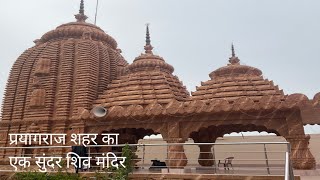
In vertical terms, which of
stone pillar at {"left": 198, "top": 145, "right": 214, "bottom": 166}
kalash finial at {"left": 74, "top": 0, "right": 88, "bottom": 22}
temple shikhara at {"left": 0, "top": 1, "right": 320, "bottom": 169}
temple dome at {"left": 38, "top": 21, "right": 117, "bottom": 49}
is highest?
kalash finial at {"left": 74, "top": 0, "right": 88, "bottom": 22}

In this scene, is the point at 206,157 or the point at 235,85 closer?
the point at 235,85

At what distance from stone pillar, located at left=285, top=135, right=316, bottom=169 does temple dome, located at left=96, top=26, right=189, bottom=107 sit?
6409mm

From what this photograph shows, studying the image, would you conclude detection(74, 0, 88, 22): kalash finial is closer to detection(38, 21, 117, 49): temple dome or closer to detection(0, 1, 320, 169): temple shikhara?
detection(38, 21, 117, 49): temple dome

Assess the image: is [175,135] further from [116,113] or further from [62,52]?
[62,52]

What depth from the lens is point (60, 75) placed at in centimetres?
1766

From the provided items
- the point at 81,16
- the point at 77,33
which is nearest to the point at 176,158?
the point at 77,33

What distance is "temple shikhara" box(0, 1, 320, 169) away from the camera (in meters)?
12.6

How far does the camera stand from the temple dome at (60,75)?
660 inches

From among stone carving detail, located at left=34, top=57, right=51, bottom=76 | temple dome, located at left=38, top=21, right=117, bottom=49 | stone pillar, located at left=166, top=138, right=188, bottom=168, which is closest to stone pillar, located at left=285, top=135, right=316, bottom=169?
stone pillar, located at left=166, top=138, right=188, bottom=168

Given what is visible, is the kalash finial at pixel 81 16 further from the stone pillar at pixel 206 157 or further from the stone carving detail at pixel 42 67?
the stone pillar at pixel 206 157

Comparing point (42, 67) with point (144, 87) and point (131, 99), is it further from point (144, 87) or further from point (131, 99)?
point (144, 87)

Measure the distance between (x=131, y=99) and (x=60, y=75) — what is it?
496cm

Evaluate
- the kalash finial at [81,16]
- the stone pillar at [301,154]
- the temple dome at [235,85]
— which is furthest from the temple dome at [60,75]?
the stone pillar at [301,154]

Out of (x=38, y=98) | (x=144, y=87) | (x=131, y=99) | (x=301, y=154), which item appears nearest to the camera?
(x=301, y=154)
